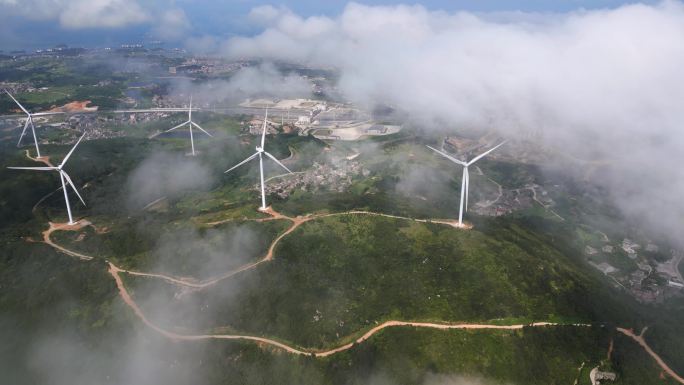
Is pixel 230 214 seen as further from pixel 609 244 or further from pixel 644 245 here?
pixel 644 245

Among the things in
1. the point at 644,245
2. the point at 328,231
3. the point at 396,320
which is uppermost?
the point at 328,231

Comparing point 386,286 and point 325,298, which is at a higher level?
point 386,286

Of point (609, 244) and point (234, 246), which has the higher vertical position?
point (234, 246)

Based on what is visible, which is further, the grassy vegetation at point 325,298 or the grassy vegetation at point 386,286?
the grassy vegetation at point 386,286

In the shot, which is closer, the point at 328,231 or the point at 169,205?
the point at 328,231

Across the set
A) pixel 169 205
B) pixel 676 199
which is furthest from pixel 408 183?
pixel 676 199

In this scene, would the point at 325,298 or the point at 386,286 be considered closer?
the point at 325,298

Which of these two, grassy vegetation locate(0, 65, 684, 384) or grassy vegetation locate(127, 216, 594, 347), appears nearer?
grassy vegetation locate(0, 65, 684, 384)

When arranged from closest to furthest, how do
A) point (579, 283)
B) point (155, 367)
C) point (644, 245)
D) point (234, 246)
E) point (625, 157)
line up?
point (155, 367), point (579, 283), point (234, 246), point (644, 245), point (625, 157)

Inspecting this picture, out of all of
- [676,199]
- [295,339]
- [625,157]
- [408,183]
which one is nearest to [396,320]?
[295,339]

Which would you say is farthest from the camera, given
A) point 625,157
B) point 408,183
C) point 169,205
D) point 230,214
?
point 625,157

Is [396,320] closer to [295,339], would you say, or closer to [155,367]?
[295,339]
